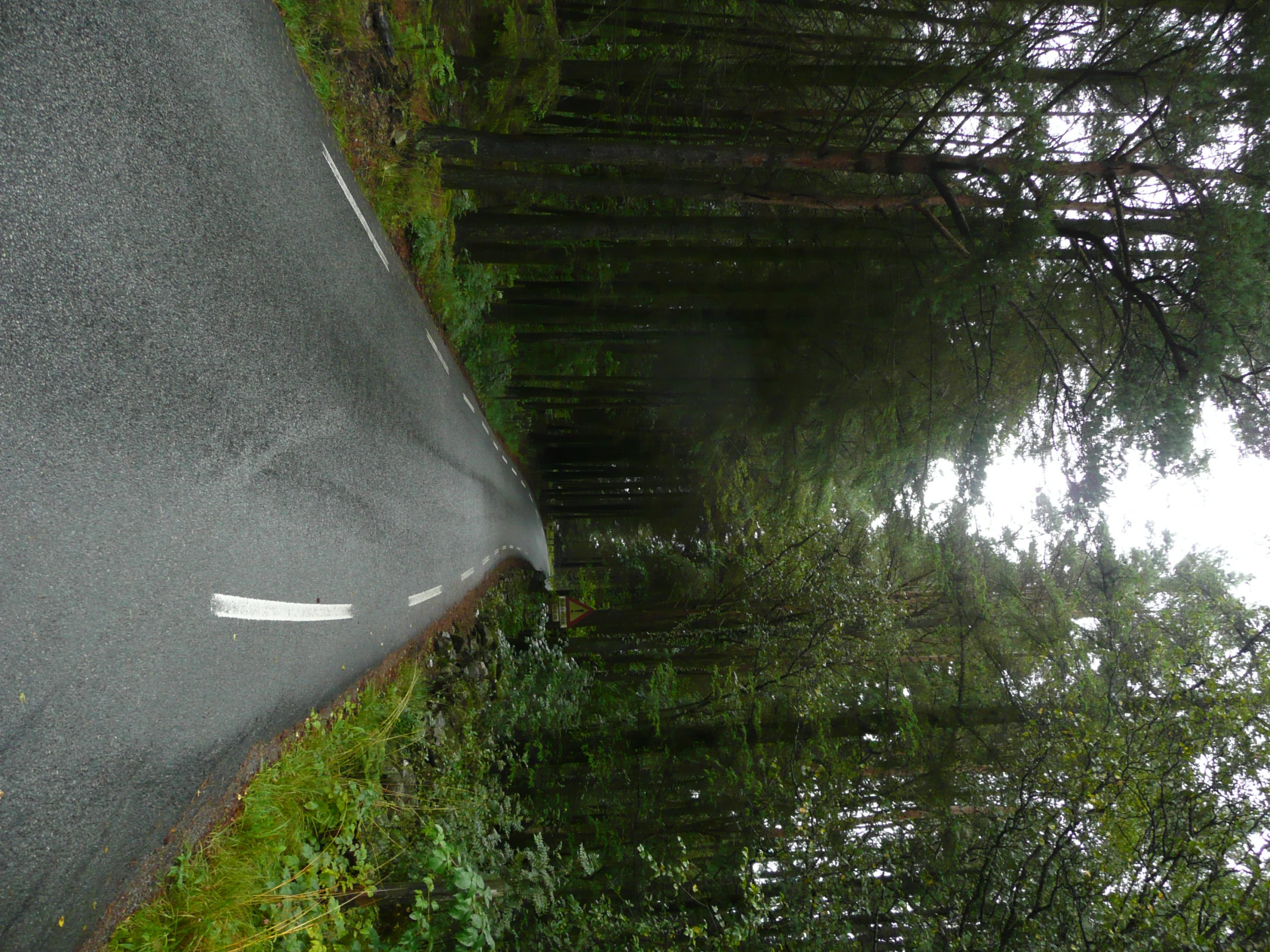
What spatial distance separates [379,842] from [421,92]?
906 centimetres

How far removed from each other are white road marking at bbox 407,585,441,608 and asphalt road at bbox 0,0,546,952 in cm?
164

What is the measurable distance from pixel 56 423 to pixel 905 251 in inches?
410

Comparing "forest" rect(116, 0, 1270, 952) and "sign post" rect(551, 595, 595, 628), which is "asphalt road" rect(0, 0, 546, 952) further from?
"sign post" rect(551, 595, 595, 628)

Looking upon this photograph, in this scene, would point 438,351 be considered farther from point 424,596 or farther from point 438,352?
point 424,596

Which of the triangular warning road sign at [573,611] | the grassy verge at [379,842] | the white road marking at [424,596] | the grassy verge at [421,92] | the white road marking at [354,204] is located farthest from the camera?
the triangular warning road sign at [573,611]

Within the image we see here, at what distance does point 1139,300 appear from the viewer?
8.09m

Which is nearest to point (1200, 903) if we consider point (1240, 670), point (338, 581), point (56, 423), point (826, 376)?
point (1240, 670)

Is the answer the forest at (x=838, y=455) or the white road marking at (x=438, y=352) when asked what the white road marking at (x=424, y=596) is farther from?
the white road marking at (x=438, y=352)

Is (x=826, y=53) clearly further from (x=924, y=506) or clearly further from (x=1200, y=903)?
(x=1200, y=903)

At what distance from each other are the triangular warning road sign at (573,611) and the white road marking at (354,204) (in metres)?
8.50

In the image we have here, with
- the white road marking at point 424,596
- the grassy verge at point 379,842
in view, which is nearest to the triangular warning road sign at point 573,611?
the grassy verge at point 379,842

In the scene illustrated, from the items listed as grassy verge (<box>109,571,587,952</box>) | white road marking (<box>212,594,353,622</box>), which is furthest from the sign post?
white road marking (<box>212,594,353,622</box>)

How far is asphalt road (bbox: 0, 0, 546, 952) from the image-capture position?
3918 mm

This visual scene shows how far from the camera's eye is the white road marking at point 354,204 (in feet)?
24.6
